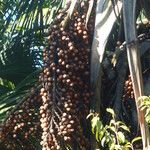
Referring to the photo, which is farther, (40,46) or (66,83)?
(40,46)

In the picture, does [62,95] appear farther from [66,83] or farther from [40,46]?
[40,46]

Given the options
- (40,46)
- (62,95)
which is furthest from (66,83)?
(40,46)

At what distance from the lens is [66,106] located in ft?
11.4

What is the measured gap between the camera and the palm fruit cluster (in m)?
3.45

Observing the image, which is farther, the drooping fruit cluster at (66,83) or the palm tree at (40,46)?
the palm tree at (40,46)

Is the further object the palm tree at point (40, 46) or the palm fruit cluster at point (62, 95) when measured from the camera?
the palm tree at point (40, 46)

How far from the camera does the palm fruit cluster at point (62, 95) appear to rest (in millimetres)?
3449

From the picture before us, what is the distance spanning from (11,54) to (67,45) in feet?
4.35

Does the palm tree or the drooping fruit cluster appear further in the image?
the palm tree

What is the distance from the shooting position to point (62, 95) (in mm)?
3566

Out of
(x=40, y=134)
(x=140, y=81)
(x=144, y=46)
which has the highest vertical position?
(x=144, y=46)

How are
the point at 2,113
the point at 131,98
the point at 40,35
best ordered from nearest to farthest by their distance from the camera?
the point at 131,98 < the point at 2,113 < the point at 40,35

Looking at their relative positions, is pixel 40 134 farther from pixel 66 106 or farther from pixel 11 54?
pixel 11 54

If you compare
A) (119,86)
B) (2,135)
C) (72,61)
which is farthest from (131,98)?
(2,135)
